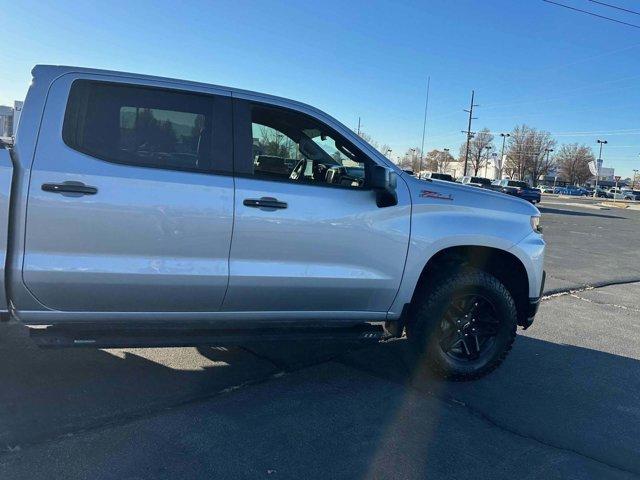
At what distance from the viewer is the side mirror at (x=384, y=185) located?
3.77 m

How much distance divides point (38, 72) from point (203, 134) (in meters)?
1.04

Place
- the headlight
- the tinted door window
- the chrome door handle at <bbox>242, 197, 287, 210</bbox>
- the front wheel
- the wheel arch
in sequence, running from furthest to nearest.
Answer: the headlight < the wheel arch < the front wheel < the tinted door window < the chrome door handle at <bbox>242, 197, 287, 210</bbox>

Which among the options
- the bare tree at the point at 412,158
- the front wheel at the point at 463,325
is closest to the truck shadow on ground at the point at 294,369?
the front wheel at the point at 463,325

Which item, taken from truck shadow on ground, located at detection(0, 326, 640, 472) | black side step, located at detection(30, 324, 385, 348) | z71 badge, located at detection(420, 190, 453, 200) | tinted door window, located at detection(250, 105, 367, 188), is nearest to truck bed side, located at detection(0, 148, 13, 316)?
black side step, located at detection(30, 324, 385, 348)

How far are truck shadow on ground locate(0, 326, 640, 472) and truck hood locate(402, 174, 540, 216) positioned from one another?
4.50 feet

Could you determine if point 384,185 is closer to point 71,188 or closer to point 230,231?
point 230,231

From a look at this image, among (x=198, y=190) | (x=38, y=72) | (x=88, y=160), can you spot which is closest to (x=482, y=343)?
(x=198, y=190)

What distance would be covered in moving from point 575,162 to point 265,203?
12426cm

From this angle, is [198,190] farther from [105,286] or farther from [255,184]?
[105,286]

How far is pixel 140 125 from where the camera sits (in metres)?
3.55

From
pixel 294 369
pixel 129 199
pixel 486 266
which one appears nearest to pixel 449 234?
pixel 486 266

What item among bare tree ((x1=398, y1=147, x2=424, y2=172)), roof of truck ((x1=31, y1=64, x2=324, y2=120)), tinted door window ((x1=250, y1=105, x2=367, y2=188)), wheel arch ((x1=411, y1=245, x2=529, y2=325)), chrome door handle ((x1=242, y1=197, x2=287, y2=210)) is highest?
bare tree ((x1=398, y1=147, x2=424, y2=172))

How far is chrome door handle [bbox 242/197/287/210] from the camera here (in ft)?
11.8

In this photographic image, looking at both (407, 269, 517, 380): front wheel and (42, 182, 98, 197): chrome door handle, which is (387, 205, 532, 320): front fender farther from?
(42, 182, 98, 197): chrome door handle
